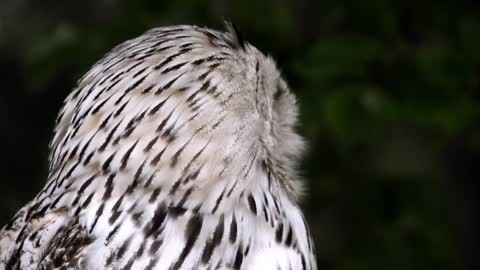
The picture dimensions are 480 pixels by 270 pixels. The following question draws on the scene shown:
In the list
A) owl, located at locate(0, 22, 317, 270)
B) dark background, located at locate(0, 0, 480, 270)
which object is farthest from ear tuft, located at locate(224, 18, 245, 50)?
dark background, located at locate(0, 0, 480, 270)

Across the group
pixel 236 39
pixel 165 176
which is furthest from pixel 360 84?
pixel 165 176

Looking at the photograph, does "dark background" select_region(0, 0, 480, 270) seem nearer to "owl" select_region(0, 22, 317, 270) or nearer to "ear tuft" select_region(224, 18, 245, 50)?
"ear tuft" select_region(224, 18, 245, 50)

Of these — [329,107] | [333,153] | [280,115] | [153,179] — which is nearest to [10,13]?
[333,153]

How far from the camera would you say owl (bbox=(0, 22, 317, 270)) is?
171cm

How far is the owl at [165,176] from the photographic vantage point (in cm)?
171

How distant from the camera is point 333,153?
10.3 feet

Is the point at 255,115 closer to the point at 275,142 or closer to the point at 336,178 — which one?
the point at 275,142

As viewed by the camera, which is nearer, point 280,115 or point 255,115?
point 255,115

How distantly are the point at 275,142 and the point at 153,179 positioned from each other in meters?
0.35

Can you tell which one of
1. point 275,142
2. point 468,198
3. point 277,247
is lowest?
point 468,198

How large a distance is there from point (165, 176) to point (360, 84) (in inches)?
43.0

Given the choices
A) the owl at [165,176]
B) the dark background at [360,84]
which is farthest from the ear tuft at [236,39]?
the dark background at [360,84]

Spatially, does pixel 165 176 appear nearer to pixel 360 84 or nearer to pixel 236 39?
pixel 236 39

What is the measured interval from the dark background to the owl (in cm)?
76
